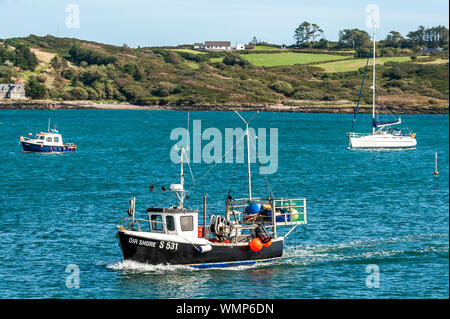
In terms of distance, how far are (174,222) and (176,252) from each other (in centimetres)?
174

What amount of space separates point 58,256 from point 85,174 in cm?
4566

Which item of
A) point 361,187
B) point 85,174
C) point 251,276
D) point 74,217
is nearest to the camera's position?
point 251,276

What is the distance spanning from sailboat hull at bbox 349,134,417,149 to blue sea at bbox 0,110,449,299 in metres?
7.27

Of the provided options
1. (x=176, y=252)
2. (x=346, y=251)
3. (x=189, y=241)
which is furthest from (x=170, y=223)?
(x=346, y=251)

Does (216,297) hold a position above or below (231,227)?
below

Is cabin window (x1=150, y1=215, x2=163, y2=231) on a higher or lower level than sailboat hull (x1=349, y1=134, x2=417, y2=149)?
lower

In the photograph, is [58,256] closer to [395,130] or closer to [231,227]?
[231,227]

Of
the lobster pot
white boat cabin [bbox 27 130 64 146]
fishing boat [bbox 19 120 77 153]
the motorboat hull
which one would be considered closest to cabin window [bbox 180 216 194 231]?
the motorboat hull

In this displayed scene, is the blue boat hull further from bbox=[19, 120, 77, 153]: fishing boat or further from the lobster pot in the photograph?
the lobster pot

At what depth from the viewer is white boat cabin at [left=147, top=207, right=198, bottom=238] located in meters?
43.7

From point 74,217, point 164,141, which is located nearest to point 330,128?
point 164,141

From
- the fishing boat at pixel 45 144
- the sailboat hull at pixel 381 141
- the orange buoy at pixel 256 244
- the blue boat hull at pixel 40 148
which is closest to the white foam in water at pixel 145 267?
the orange buoy at pixel 256 244
